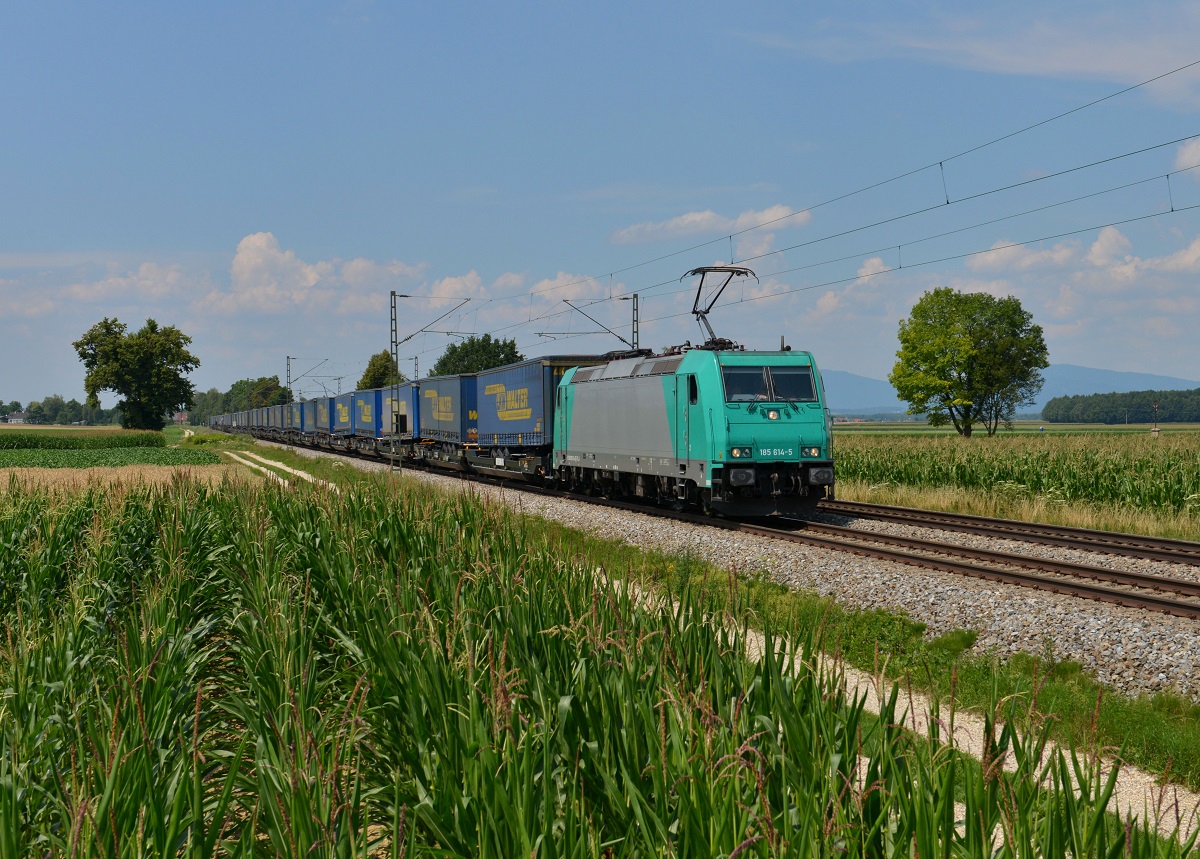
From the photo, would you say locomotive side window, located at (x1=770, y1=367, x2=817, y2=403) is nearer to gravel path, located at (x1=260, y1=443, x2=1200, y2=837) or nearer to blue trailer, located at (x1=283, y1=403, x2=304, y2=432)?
gravel path, located at (x1=260, y1=443, x2=1200, y2=837)

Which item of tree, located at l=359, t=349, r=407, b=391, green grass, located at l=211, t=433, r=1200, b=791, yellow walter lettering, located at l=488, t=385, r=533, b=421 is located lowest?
green grass, located at l=211, t=433, r=1200, b=791

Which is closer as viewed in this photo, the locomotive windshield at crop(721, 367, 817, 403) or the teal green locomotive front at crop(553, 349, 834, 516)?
the teal green locomotive front at crop(553, 349, 834, 516)

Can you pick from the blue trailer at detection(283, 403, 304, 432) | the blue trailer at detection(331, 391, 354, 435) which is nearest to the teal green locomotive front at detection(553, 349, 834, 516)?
the blue trailer at detection(331, 391, 354, 435)

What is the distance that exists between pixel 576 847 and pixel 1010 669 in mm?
7339

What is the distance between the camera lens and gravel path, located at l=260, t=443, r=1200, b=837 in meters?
8.26

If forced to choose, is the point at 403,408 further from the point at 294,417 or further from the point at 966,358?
the point at 966,358

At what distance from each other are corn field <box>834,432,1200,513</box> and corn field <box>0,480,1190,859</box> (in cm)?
1873

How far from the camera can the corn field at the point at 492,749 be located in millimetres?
3316

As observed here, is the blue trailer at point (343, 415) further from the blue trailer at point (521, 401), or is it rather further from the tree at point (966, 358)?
the tree at point (966, 358)

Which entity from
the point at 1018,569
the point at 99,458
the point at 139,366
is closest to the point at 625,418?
the point at 1018,569

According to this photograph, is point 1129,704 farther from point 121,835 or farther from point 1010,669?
point 121,835

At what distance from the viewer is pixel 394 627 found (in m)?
6.16

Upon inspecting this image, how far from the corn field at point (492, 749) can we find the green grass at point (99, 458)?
50416 mm

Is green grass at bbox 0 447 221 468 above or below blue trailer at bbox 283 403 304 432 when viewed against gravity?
below
